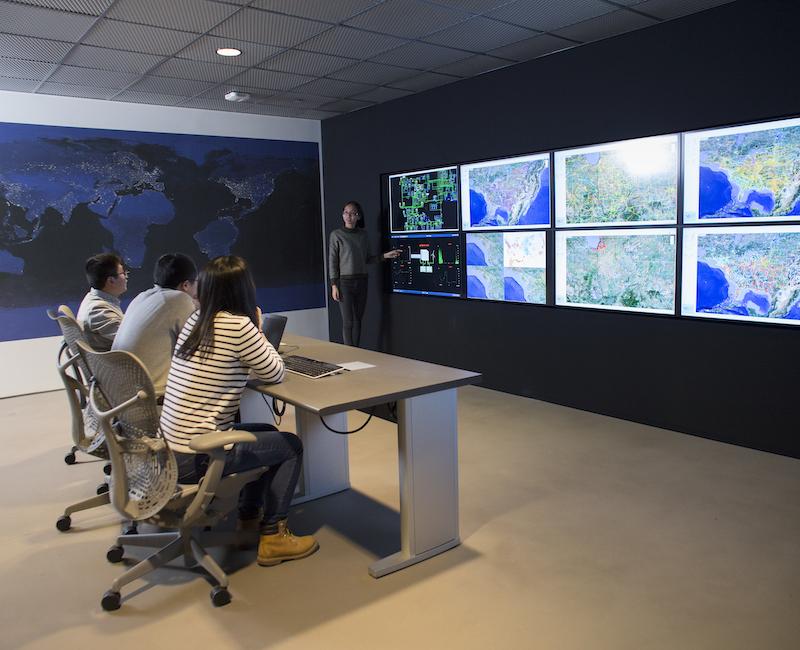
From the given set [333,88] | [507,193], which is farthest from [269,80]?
[507,193]

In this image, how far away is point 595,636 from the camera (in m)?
2.22

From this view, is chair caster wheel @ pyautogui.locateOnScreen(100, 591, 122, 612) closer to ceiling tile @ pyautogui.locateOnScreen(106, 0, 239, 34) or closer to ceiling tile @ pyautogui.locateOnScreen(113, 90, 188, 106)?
ceiling tile @ pyautogui.locateOnScreen(106, 0, 239, 34)

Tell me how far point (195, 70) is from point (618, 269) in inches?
143

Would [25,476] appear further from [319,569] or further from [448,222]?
[448,222]

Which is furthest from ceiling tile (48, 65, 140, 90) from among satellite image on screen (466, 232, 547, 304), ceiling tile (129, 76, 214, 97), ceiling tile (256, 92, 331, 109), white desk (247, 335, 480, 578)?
white desk (247, 335, 480, 578)

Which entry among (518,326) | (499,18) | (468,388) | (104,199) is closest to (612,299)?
(518,326)

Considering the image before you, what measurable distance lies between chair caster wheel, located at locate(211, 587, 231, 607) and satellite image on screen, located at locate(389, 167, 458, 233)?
4.04 metres

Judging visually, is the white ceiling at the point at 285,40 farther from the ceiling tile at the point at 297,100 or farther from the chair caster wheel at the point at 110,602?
the chair caster wheel at the point at 110,602

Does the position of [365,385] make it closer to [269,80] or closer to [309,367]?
[309,367]

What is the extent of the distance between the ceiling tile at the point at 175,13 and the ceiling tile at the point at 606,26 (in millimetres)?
2185

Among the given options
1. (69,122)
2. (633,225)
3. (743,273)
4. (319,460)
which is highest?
(69,122)

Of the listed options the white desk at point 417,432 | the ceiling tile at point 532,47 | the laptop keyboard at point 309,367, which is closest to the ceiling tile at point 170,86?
the ceiling tile at point 532,47

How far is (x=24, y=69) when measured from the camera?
5.09m

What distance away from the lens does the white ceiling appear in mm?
3926
